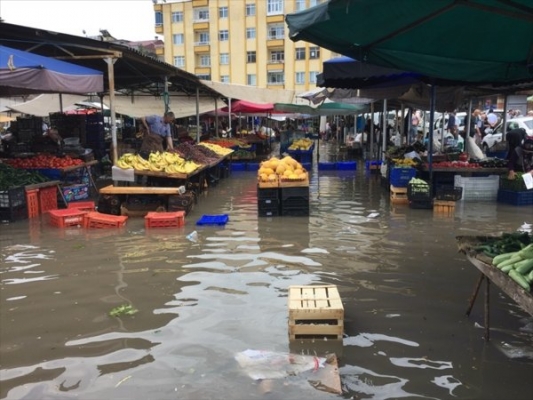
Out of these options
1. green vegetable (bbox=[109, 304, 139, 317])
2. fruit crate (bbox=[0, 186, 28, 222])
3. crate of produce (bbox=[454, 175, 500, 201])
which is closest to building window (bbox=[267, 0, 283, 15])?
crate of produce (bbox=[454, 175, 500, 201])

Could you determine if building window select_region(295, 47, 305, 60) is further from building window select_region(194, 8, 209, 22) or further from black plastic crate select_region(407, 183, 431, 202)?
black plastic crate select_region(407, 183, 431, 202)

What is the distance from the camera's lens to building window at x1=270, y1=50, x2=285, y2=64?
60.6 metres

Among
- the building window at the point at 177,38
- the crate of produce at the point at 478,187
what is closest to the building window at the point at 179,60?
the building window at the point at 177,38

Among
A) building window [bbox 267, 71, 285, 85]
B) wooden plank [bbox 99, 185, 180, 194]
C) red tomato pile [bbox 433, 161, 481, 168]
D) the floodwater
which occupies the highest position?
building window [bbox 267, 71, 285, 85]

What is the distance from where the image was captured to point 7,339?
13.7 ft

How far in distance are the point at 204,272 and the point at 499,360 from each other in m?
3.32

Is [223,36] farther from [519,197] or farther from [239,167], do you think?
[519,197]

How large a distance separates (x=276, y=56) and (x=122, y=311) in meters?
59.5

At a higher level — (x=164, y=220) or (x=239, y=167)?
(x=239, y=167)

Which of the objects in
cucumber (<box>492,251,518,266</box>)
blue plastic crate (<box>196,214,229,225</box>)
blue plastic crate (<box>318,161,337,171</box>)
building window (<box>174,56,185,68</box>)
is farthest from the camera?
building window (<box>174,56,185,68</box>)

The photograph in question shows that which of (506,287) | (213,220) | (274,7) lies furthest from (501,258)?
(274,7)

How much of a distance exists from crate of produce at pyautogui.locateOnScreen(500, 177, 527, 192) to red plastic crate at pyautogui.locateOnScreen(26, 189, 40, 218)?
379 inches

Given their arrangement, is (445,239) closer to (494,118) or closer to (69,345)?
(69,345)

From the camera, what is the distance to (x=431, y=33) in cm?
568
